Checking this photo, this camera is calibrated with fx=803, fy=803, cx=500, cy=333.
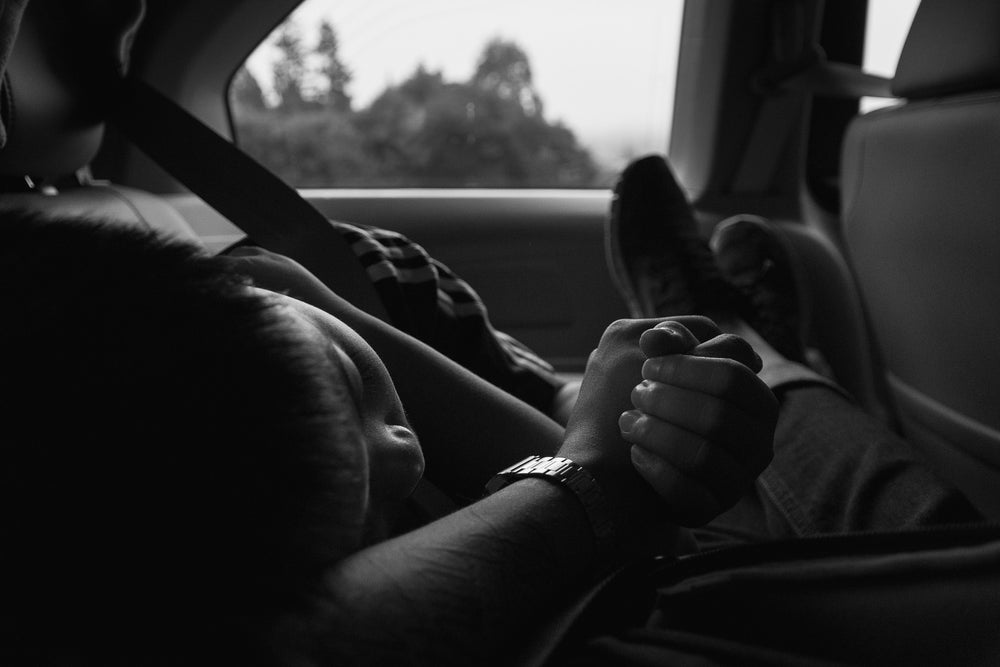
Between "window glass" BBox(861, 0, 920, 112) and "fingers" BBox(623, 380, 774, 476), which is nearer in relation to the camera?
"fingers" BBox(623, 380, 774, 476)

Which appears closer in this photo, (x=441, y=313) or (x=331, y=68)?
(x=441, y=313)

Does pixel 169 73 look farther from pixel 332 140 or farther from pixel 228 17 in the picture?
pixel 332 140

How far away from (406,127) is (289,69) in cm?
23

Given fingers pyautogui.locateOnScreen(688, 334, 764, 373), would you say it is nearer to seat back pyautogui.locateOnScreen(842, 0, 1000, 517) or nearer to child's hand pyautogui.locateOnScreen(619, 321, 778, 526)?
child's hand pyautogui.locateOnScreen(619, 321, 778, 526)

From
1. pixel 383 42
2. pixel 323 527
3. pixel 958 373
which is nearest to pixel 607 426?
pixel 323 527

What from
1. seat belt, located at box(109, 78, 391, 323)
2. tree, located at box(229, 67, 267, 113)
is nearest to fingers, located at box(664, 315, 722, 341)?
seat belt, located at box(109, 78, 391, 323)

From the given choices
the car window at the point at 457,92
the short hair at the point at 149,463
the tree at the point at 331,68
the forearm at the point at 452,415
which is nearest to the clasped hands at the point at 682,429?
the forearm at the point at 452,415

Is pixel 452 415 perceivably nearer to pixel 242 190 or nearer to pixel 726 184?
pixel 242 190

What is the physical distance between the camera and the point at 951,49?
94 cm

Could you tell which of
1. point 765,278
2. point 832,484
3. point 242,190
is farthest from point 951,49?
point 242,190

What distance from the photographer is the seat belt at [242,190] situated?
0.70 meters

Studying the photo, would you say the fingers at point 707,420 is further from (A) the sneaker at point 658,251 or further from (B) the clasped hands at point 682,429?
(A) the sneaker at point 658,251

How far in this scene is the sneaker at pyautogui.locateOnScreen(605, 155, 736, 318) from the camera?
1.16 meters

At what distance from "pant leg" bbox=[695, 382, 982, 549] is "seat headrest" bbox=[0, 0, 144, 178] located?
0.69m
